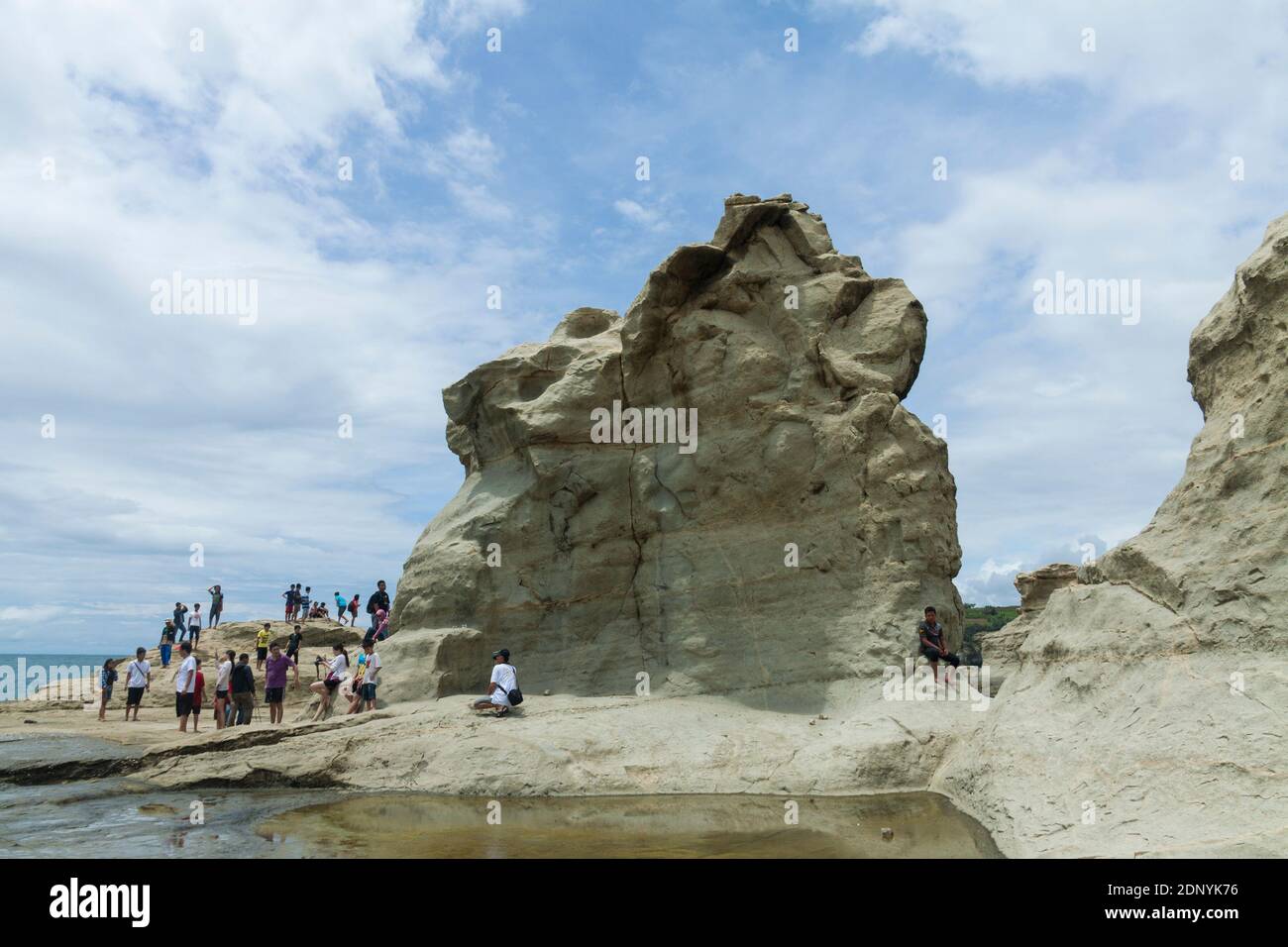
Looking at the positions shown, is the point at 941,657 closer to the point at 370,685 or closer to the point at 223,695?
the point at 370,685

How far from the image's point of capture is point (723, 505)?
13898 mm

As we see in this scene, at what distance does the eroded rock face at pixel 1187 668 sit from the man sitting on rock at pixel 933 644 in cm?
263

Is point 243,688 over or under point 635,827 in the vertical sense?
over

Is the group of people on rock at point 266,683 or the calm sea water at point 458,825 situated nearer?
the calm sea water at point 458,825

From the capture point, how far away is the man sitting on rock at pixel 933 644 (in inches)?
481

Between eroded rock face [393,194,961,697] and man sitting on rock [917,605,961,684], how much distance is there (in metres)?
0.26

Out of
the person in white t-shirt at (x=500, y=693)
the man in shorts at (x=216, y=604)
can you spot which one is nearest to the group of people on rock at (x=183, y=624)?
the man in shorts at (x=216, y=604)

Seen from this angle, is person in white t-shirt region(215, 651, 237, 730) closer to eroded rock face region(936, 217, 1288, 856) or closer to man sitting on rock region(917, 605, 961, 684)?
man sitting on rock region(917, 605, 961, 684)

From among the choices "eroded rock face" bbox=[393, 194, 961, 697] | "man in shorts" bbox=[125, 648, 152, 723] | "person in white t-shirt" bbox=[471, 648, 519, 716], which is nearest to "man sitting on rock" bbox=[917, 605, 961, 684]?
"eroded rock face" bbox=[393, 194, 961, 697]

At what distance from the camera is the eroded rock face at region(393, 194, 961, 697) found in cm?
1316

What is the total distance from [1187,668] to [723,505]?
730cm

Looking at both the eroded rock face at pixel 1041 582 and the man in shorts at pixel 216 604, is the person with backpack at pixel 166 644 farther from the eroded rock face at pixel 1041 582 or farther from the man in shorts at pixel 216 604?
the eroded rock face at pixel 1041 582

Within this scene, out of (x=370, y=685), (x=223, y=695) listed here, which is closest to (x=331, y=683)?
(x=370, y=685)

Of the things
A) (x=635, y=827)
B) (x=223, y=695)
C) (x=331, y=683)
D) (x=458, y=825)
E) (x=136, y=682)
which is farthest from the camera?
(x=136, y=682)
